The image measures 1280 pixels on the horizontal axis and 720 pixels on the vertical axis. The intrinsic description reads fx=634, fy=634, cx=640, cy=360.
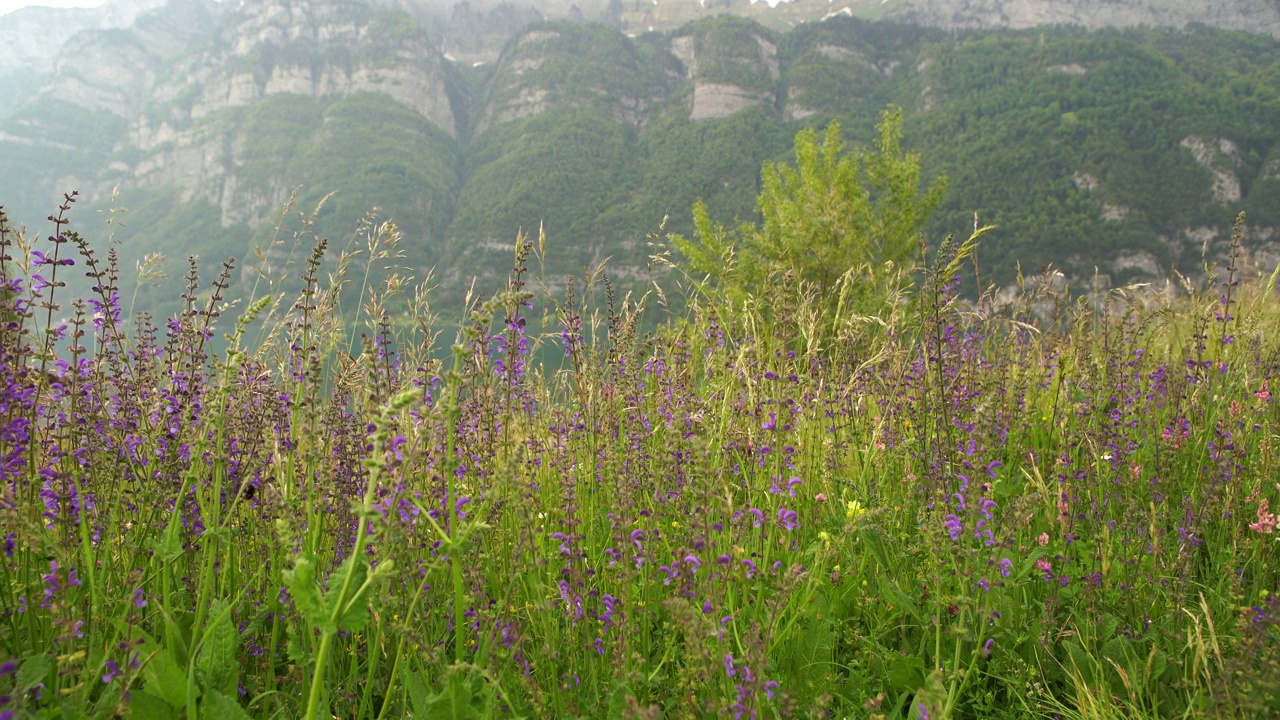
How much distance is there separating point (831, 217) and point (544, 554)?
14698 millimetres

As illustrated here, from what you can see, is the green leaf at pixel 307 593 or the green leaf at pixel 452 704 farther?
the green leaf at pixel 452 704

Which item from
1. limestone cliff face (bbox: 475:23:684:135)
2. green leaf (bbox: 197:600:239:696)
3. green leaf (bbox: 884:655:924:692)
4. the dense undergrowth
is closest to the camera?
the dense undergrowth

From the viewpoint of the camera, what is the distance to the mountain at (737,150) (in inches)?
3100

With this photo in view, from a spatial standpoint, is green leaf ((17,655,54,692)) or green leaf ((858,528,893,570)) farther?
green leaf ((858,528,893,570))

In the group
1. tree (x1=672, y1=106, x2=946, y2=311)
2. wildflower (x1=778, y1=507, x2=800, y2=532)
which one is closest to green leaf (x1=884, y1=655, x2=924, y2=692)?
wildflower (x1=778, y1=507, x2=800, y2=532)

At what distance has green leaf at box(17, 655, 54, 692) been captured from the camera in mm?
1568

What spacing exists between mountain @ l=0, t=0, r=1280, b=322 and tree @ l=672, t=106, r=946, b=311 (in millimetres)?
23938

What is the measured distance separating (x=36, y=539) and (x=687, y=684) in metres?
1.75

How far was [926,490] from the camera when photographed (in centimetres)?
314

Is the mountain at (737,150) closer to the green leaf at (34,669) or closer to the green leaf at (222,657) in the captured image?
the green leaf at (222,657)

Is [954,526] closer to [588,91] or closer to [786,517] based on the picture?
[786,517]

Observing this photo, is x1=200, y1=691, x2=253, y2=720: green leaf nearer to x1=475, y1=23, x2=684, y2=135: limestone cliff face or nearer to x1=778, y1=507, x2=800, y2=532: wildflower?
x1=778, y1=507, x2=800, y2=532: wildflower

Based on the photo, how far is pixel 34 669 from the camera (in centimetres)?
161

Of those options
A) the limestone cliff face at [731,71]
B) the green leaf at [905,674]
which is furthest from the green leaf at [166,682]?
the limestone cliff face at [731,71]
